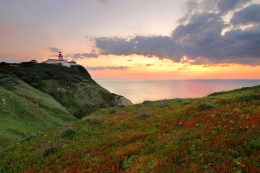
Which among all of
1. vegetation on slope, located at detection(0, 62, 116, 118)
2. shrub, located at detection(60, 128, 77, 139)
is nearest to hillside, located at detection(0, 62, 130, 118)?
vegetation on slope, located at detection(0, 62, 116, 118)

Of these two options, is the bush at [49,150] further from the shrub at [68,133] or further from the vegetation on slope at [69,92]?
the vegetation on slope at [69,92]

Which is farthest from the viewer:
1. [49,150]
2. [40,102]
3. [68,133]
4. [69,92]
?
[69,92]

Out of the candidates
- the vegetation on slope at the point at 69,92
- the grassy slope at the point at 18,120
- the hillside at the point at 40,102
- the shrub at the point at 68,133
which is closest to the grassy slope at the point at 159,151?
the shrub at the point at 68,133

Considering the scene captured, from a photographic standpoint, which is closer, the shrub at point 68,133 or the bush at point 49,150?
the bush at point 49,150

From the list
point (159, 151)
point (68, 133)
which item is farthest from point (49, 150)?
point (159, 151)

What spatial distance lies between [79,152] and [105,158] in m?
2.53

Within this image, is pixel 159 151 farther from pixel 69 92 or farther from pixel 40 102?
pixel 69 92

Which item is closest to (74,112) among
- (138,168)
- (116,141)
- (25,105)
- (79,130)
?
(25,105)

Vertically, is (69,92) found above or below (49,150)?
above

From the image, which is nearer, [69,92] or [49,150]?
[49,150]

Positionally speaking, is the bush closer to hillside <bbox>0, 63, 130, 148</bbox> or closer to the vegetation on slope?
hillside <bbox>0, 63, 130, 148</bbox>

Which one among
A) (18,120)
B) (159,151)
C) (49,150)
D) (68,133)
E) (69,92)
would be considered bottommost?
(18,120)

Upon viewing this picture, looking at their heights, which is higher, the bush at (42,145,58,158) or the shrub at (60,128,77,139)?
the shrub at (60,128,77,139)

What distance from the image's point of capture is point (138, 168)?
333 inches
